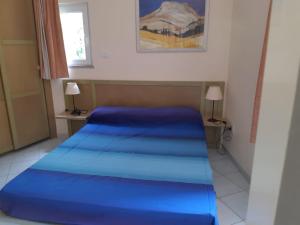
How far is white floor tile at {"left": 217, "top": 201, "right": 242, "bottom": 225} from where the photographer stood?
175 cm

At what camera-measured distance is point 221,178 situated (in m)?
2.38

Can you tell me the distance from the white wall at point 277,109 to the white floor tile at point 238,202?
157 centimetres

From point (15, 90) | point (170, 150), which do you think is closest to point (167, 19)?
point (170, 150)

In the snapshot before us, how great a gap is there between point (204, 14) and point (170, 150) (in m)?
1.87

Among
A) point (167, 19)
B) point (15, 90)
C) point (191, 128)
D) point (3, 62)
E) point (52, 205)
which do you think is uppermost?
point (167, 19)

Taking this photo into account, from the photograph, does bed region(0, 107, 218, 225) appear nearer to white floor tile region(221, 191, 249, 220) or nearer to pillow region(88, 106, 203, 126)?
pillow region(88, 106, 203, 126)

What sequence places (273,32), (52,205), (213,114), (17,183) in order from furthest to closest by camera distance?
(213,114), (17,183), (52,205), (273,32)

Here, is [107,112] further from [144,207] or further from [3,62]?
[144,207]

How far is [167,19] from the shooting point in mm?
2930

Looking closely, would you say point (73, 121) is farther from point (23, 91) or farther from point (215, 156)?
point (215, 156)

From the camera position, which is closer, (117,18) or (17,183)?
(17,183)

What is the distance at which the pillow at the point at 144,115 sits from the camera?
2.84 m

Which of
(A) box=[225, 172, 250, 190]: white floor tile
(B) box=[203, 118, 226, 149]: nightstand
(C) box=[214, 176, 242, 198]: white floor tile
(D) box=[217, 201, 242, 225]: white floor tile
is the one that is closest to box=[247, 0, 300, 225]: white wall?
(D) box=[217, 201, 242, 225]: white floor tile

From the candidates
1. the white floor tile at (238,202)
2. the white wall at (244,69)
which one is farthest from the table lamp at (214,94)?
the white floor tile at (238,202)
